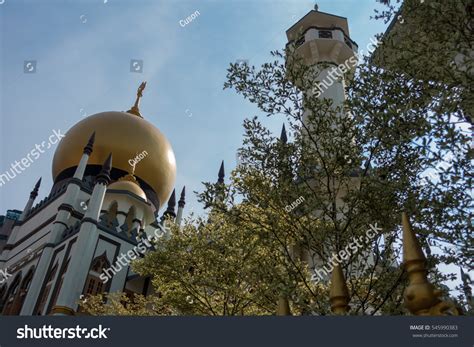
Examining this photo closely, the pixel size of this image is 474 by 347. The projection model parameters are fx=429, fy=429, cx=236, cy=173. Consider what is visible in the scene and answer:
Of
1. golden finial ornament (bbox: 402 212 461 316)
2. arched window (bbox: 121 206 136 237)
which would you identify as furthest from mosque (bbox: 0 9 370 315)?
golden finial ornament (bbox: 402 212 461 316)

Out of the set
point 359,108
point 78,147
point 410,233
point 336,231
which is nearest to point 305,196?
point 336,231

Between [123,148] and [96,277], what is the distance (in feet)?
39.1

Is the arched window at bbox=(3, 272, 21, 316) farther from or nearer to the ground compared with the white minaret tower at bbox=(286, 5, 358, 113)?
nearer to the ground

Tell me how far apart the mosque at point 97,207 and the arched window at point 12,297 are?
7 centimetres

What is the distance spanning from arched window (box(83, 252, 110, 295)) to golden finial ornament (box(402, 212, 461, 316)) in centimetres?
2205

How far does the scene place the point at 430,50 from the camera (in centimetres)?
646

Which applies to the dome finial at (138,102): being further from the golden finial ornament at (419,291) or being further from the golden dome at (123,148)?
the golden finial ornament at (419,291)

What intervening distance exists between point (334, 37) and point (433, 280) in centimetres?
2248

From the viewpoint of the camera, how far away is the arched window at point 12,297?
25609 mm

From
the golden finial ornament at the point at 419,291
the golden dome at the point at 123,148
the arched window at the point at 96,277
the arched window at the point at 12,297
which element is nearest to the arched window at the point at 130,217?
the arched window at the point at 96,277

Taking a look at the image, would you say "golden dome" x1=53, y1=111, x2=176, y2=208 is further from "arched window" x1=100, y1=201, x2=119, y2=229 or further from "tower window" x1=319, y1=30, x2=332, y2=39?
"tower window" x1=319, y1=30, x2=332, y2=39

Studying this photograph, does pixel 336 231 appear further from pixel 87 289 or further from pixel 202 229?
pixel 87 289

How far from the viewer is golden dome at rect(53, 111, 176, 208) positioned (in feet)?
107

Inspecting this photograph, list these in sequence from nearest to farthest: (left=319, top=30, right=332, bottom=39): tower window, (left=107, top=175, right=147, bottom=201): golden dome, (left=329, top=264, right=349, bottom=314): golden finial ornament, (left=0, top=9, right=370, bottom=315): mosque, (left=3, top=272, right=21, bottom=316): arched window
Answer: (left=329, top=264, right=349, bottom=314): golden finial ornament < (left=0, top=9, right=370, bottom=315): mosque < (left=3, top=272, right=21, bottom=316): arched window < (left=319, top=30, right=332, bottom=39): tower window < (left=107, top=175, right=147, bottom=201): golden dome
